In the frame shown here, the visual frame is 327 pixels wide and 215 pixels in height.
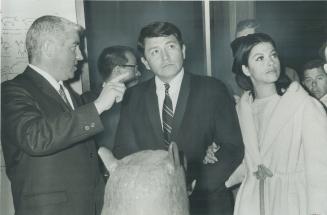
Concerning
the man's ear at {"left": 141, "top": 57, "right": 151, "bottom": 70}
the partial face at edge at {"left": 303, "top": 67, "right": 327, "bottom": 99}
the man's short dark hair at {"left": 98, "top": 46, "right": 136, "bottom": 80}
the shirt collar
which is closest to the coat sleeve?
the partial face at edge at {"left": 303, "top": 67, "right": 327, "bottom": 99}

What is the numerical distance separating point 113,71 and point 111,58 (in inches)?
1.7

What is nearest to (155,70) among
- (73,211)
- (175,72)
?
(175,72)

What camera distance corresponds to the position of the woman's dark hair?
1.19m

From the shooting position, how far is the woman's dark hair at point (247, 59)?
1.19 metres

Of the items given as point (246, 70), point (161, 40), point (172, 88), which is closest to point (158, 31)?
point (161, 40)

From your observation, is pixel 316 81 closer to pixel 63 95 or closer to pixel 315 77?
pixel 315 77

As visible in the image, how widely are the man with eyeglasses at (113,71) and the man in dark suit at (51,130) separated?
0.44 feet

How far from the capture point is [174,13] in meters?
1.32

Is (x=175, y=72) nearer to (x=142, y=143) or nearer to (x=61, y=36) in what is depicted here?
(x=142, y=143)

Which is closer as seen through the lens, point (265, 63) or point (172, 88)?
point (265, 63)

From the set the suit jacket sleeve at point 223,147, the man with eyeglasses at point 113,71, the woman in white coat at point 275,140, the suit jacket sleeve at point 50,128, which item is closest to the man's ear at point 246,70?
the woman in white coat at point 275,140

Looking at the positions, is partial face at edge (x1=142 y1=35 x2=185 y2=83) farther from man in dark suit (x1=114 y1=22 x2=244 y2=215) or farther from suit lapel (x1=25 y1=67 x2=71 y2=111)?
suit lapel (x1=25 y1=67 x2=71 y2=111)

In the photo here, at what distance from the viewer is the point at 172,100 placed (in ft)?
4.20

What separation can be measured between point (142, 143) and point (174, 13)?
1.36 ft
